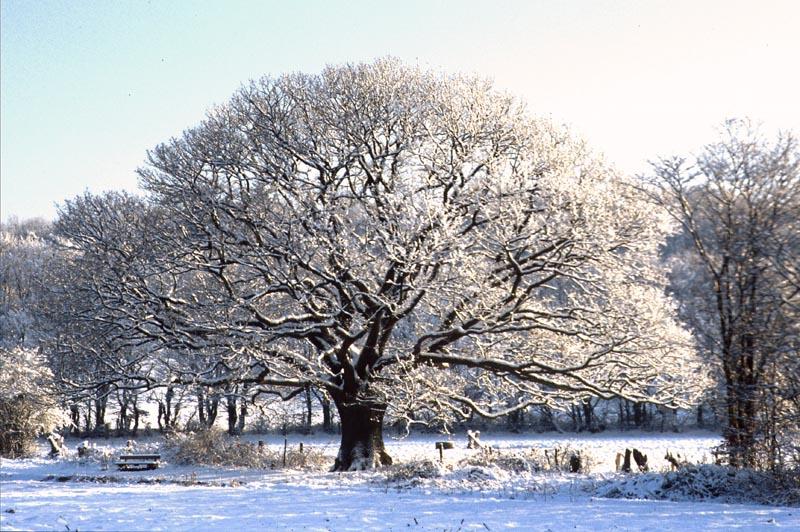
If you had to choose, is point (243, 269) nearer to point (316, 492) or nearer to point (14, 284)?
point (316, 492)

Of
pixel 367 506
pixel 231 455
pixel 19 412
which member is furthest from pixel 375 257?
pixel 19 412

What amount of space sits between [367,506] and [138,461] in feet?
39.4

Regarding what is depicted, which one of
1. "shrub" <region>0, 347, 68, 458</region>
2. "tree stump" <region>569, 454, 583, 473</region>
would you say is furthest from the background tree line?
"shrub" <region>0, 347, 68, 458</region>

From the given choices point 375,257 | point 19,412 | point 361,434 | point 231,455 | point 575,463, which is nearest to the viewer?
point 375,257

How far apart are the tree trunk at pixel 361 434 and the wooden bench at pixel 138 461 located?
19.9 ft

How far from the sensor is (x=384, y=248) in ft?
56.9

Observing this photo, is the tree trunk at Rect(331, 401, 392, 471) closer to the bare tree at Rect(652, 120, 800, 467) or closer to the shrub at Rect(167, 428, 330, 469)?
the shrub at Rect(167, 428, 330, 469)

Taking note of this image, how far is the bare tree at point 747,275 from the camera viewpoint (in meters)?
11.2

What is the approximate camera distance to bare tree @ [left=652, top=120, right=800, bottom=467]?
11227mm

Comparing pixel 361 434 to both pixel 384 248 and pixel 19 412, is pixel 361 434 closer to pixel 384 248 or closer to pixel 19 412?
pixel 384 248

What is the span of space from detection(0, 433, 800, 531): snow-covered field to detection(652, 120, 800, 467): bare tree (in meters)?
2.03

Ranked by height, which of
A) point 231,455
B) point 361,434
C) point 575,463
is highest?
point 361,434

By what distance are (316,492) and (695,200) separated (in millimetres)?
10399

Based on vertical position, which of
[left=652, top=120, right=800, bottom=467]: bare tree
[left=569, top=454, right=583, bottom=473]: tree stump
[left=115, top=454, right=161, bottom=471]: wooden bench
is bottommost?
[left=115, top=454, right=161, bottom=471]: wooden bench
